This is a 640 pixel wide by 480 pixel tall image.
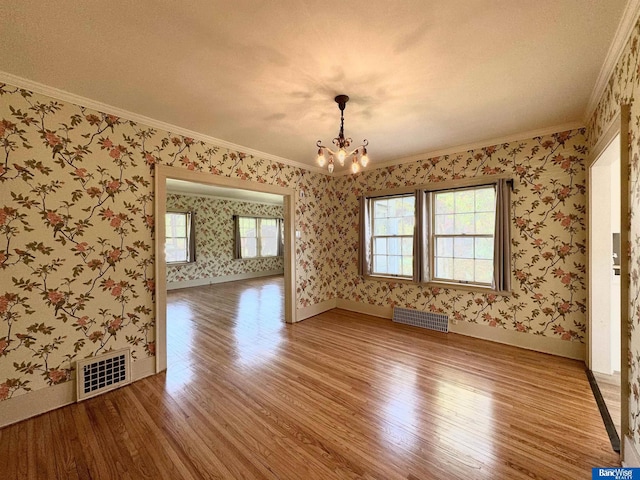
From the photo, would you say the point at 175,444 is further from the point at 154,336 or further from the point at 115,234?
the point at 115,234

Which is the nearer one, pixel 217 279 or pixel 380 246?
pixel 380 246

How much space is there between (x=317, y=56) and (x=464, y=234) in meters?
3.01

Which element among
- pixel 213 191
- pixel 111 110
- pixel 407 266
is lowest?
pixel 407 266

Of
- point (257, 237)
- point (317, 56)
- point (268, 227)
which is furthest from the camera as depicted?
point (268, 227)

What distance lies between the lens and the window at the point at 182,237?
279 inches

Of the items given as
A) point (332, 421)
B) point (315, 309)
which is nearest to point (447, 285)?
point (315, 309)

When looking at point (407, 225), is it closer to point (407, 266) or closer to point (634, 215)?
point (407, 266)

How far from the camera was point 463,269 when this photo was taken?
368 centimetres

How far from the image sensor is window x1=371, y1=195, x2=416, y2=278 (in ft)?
13.8

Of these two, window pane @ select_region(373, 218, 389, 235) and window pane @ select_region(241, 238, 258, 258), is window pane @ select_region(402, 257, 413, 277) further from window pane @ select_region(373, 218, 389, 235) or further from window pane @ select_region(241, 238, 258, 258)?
window pane @ select_region(241, 238, 258, 258)

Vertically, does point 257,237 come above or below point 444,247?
above

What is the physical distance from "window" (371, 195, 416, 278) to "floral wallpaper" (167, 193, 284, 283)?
5132mm

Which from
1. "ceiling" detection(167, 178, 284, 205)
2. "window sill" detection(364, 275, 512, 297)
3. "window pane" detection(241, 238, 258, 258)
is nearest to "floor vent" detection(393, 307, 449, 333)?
"window sill" detection(364, 275, 512, 297)

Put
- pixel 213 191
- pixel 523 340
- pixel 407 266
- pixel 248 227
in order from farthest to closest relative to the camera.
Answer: pixel 248 227
pixel 213 191
pixel 407 266
pixel 523 340
